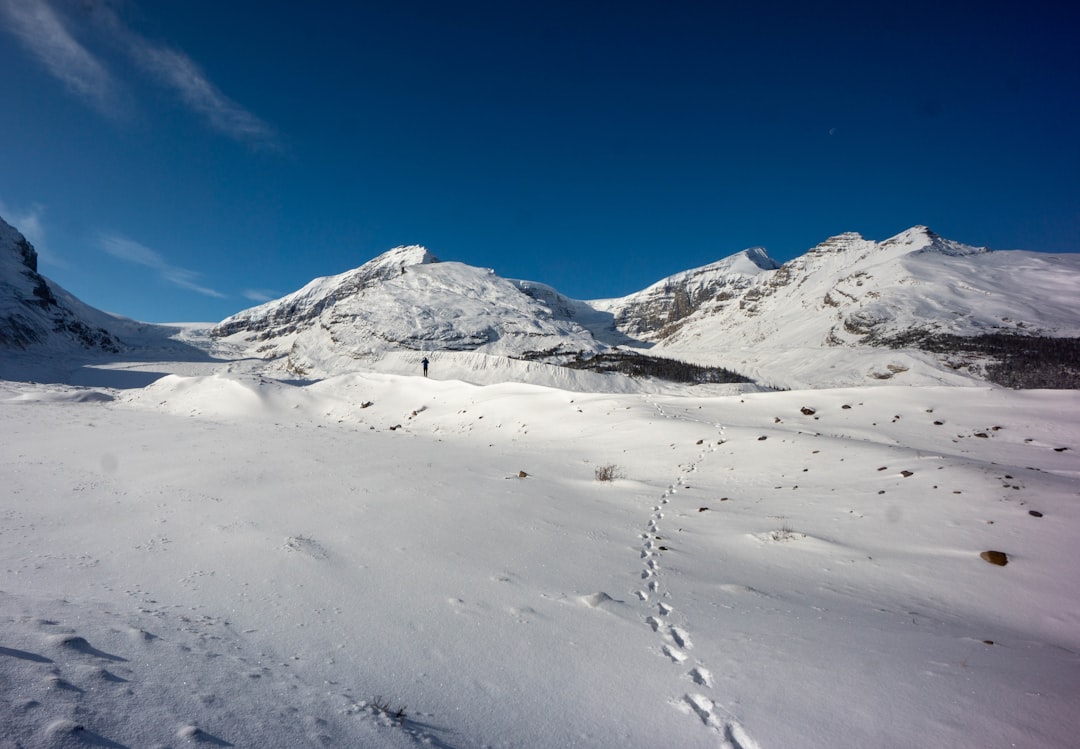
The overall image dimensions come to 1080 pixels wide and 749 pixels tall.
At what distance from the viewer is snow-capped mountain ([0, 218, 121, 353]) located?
75375mm

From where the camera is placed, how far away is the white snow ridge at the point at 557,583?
109 inches

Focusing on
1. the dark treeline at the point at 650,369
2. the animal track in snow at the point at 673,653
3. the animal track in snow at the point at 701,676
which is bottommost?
the animal track in snow at the point at 673,653

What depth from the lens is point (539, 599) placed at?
15.6 feet

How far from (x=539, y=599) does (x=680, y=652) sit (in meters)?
1.43

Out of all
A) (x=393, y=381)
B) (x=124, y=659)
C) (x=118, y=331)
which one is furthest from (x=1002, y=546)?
(x=118, y=331)

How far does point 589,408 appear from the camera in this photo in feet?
64.7

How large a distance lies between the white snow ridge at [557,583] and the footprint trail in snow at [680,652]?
25 mm

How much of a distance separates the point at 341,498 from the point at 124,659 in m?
5.76

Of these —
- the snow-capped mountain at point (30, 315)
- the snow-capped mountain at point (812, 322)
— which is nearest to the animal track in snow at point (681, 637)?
the snow-capped mountain at point (812, 322)

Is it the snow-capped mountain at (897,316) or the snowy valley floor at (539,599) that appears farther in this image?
the snow-capped mountain at (897,316)

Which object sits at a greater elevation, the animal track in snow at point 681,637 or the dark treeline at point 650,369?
the dark treeline at point 650,369

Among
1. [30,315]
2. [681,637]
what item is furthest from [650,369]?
[30,315]

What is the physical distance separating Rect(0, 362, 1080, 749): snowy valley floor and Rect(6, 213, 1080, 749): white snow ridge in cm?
3

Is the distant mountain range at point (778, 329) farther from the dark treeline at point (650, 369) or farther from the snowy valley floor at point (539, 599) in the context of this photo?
the snowy valley floor at point (539, 599)
